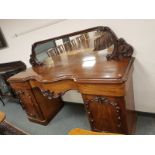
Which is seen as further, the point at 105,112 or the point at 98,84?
the point at 105,112

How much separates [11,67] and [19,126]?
107 cm

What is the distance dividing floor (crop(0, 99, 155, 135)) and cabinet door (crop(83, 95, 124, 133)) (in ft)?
1.34

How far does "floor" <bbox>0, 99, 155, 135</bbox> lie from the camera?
189 cm

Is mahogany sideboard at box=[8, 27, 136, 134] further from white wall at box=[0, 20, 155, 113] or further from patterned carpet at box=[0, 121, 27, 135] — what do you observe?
patterned carpet at box=[0, 121, 27, 135]

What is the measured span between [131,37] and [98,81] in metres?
0.63

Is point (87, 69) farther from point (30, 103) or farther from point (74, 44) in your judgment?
point (30, 103)

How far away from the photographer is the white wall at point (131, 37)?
61.9 inches

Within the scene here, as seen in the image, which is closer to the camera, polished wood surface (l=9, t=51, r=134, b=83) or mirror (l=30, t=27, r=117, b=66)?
polished wood surface (l=9, t=51, r=134, b=83)

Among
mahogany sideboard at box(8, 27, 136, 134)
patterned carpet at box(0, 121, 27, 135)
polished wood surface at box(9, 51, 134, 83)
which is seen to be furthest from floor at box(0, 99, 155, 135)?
polished wood surface at box(9, 51, 134, 83)

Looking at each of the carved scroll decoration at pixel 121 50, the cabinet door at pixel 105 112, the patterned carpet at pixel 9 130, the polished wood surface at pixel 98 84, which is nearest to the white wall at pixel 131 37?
the carved scroll decoration at pixel 121 50

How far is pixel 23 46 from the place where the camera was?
245cm

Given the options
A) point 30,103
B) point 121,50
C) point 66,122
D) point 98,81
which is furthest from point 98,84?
point 30,103

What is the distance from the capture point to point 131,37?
1.63 metres
